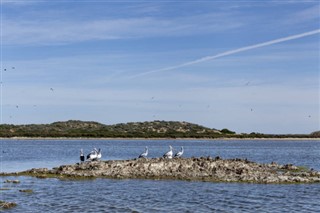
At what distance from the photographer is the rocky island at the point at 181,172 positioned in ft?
126


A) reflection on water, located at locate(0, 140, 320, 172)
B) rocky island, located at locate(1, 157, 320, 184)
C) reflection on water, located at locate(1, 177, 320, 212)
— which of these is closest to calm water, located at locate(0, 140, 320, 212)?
reflection on water, located at locate(1, 177, 320, 212)

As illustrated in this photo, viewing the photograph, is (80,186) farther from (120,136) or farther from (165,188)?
(120,136)

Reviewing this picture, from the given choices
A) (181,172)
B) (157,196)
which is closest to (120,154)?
(181,172)

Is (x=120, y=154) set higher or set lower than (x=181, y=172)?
higher

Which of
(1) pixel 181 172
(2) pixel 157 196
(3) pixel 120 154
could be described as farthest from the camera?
(3) pixel 120 154

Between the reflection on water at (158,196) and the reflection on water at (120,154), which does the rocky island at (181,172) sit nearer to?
the reflection on water at (158,196)

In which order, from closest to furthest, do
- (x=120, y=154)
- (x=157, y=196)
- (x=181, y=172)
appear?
(x=157, y=196), (x=181, y=172), (x=120, y=154)

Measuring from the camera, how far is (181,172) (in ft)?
135

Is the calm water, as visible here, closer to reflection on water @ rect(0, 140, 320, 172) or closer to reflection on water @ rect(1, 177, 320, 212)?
reflection on water @ rect(1, 177, 320, 212)

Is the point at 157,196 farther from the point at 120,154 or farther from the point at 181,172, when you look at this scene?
the point at 120,154

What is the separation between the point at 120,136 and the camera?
183875 mm

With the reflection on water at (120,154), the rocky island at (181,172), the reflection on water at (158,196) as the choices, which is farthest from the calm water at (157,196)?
the reflection on water at (120,154)

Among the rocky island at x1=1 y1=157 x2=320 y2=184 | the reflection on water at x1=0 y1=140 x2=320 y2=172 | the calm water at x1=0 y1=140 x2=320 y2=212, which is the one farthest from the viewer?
the reflection on water at x1=0 y1=140 x2=320 y2=172

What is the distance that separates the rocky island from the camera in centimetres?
3853
